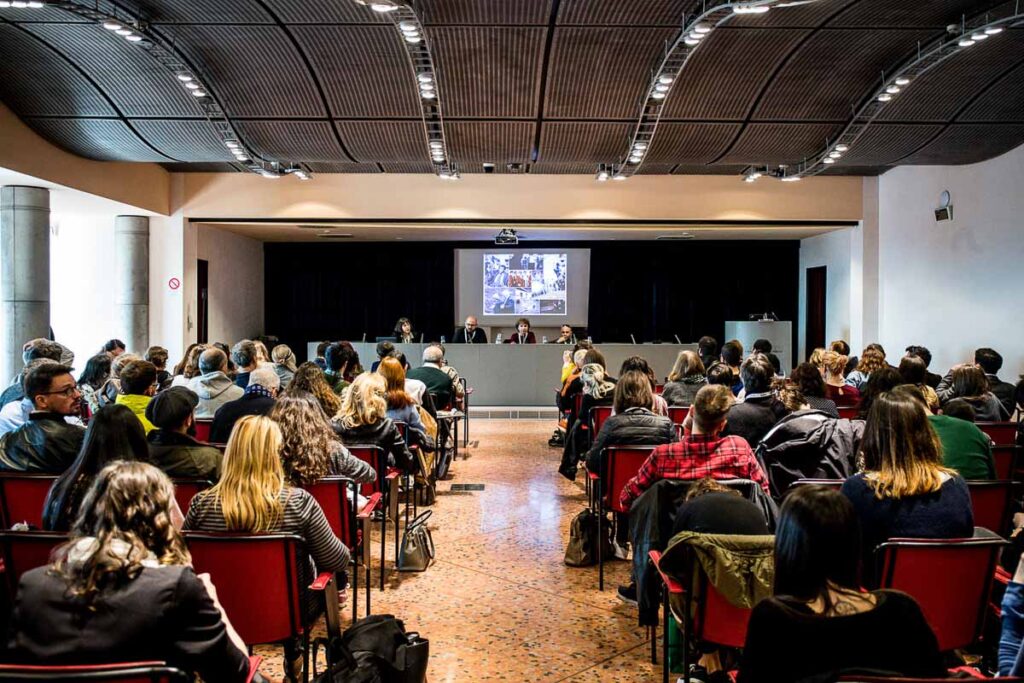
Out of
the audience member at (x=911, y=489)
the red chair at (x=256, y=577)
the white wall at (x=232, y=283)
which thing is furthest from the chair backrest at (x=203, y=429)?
the white wall at (x=232, y=283)

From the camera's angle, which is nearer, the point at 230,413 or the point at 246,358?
the point at 230,413

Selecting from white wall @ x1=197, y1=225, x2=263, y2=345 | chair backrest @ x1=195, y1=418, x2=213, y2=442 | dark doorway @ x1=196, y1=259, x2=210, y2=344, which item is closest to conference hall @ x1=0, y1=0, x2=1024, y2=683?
white wall @ x1=197, y1=225, x2=263, y2=345

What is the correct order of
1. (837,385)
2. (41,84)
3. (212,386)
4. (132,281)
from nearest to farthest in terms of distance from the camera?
(212,386)
(837,385)
(41,84)
(132,281)

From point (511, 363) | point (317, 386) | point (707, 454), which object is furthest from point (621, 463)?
point (511, 363)

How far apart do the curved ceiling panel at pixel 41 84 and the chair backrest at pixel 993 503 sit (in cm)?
782

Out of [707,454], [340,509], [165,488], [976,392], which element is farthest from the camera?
[976,392]

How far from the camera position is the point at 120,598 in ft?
6.18

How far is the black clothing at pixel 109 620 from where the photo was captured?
186cm

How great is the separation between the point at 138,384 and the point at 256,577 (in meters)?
2.47

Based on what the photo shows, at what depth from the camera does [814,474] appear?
13.7 ft

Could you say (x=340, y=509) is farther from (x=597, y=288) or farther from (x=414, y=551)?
(x=597, y=288)

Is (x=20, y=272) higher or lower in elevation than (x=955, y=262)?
lower

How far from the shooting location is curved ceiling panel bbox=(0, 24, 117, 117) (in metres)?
7.20

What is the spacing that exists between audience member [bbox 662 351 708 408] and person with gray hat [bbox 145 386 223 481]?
4.11m
